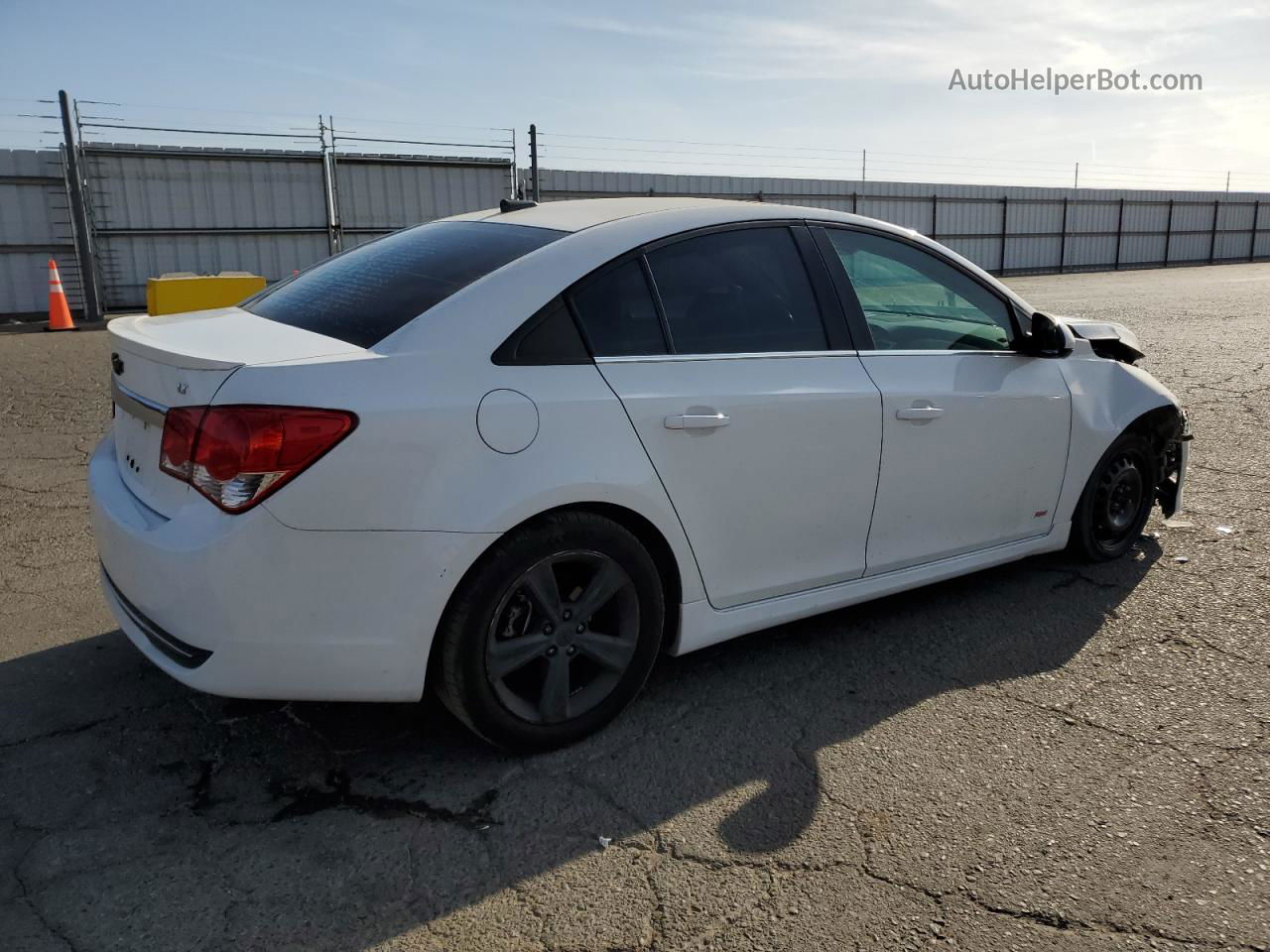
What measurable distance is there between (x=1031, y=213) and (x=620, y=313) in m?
30.9

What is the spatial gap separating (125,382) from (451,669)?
130 cm

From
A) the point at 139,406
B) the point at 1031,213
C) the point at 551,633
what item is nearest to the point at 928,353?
the point at 551,633

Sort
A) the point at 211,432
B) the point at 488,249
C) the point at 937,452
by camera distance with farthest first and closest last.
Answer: the point at 937,452 < the point at 488,249 < the point at 211,432

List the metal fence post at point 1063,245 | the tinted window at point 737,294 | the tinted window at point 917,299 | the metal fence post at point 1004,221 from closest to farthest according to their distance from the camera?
1. the tinted window at point 737,294
2. the tinted window at point 917,299
3. the metal fence post at point 1004,221
4. the metal fence post at point 1063,245

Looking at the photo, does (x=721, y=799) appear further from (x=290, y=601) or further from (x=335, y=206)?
(x=335, y=206)

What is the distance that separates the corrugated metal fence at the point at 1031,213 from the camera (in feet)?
79.9

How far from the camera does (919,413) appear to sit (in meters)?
3.51

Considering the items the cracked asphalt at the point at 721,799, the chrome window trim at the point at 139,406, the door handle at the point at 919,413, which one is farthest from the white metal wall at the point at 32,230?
the door handle at the point at 919,413

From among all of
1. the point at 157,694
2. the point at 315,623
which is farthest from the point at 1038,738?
the point at 157,694

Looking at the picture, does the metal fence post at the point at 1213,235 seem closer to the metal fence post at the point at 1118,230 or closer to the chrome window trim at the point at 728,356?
the metal fence post at the point at 1118,230

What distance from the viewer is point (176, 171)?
54.5ft

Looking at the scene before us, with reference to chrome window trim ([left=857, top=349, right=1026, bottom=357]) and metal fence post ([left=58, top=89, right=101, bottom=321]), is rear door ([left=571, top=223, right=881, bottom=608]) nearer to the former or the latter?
chrome window trim ([left=857, top=349, right=1026, bottom=357])

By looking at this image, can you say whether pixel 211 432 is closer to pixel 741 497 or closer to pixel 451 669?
pixel 451 669

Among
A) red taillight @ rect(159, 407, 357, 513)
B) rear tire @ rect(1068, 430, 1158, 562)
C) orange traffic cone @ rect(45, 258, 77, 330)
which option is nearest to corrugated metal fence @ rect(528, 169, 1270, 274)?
orange traffic cone @ rect(45, 258, 77, 330)
